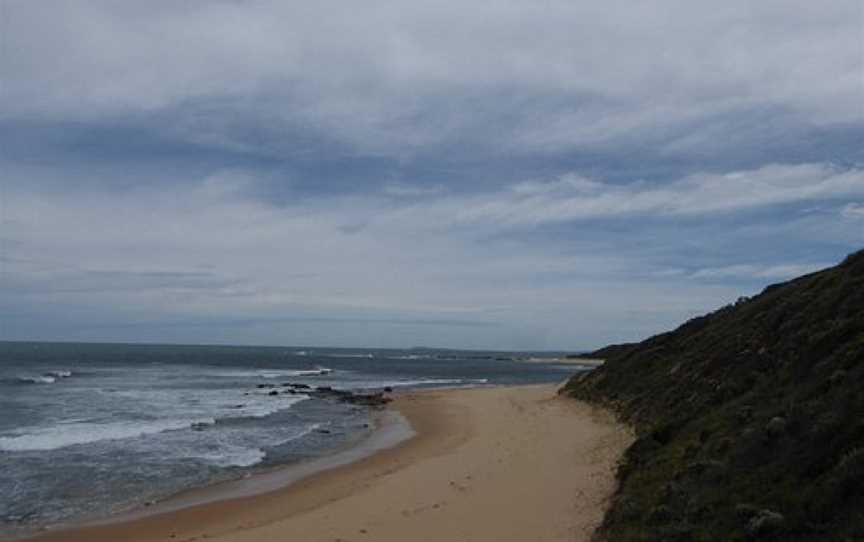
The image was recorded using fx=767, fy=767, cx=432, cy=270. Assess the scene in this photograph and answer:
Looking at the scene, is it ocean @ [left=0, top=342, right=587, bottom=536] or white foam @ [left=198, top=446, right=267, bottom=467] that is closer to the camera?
ocean @ [left=0, top=342, right=587, bottom=536]

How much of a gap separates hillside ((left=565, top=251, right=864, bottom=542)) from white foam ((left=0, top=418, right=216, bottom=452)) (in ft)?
60.6

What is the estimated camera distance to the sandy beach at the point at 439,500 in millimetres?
12484

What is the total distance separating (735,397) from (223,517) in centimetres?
1075

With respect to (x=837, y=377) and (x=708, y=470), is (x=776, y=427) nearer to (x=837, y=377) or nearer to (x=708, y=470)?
(x=708, y=470)

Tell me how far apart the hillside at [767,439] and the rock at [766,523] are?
0.01 meters

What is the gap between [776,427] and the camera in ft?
35.2

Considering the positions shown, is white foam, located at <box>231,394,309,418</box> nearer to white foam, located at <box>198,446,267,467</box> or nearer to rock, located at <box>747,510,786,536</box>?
white foam, located at <box>198,446,267,467</box>

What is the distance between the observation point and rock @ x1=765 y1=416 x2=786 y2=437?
10.6m

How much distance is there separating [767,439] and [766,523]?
2.66m

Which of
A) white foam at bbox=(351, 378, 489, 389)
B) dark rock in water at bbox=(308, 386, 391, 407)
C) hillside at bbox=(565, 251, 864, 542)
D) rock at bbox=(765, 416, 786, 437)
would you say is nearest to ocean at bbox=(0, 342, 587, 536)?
dark rock in water at bbox=(308, 386, 391, 407)

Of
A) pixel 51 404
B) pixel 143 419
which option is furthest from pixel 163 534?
pixel 51 404

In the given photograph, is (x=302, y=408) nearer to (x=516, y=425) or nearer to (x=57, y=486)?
(x=516, y=425)

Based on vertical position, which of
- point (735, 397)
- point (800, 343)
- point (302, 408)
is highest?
point (800, 343)

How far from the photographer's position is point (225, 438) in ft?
91.5
